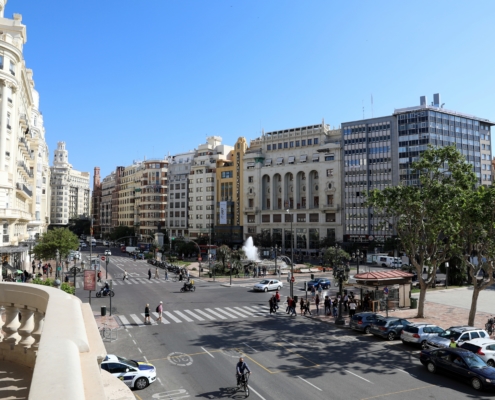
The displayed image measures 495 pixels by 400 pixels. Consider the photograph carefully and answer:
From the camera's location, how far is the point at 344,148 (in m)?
92.2

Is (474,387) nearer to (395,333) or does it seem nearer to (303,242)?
(395,333)

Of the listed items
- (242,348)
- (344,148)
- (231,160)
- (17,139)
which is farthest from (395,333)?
(231,160)

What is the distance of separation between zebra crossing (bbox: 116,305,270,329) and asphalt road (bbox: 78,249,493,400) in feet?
0.22

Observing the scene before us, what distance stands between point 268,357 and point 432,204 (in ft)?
51.2

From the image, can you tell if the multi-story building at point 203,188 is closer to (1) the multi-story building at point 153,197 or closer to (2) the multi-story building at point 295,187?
(2) the multi-story building at point 295,187

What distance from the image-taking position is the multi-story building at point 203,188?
11138 cm

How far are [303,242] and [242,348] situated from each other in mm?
77236

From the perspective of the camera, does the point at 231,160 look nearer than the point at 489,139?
No

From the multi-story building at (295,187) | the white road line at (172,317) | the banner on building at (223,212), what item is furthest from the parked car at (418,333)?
the banner on building at (223,212)

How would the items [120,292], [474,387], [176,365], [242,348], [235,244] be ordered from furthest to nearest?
[235,244] < [120,292] < [242,348] < [176,365] < [474,387]

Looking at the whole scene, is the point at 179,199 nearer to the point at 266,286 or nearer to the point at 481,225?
the point at 266,286

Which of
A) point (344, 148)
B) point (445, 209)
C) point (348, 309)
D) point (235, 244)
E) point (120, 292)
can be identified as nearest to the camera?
point (445, 209)

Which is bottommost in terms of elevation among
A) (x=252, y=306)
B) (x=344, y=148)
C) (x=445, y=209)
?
(x=252, y=306)

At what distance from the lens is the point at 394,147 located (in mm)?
86688
